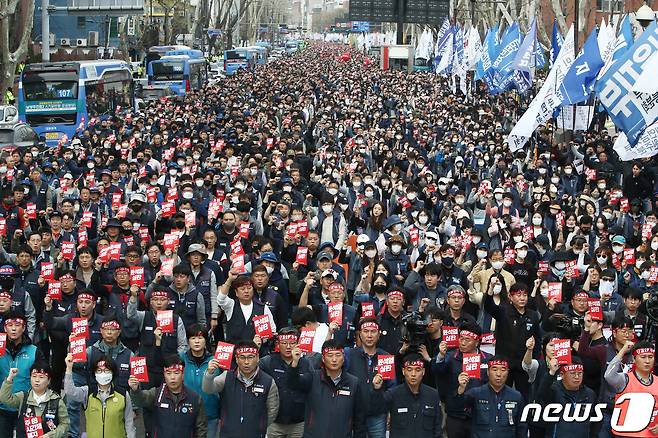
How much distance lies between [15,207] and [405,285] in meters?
6.47

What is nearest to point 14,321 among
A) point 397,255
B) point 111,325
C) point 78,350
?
point 111,325

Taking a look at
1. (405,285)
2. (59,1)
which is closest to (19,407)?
(405,285)

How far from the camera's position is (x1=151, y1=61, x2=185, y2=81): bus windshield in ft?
159

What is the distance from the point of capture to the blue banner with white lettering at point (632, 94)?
14609 mm

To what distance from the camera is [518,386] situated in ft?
29.4

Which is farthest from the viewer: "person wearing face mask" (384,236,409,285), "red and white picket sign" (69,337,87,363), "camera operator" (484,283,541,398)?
"person wearing face mask" (384,236,409,285)

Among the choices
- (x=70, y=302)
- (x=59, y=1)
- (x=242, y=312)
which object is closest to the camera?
(x=242, y=312)

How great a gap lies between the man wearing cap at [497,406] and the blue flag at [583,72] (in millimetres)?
11496

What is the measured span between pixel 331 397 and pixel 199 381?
1092mm

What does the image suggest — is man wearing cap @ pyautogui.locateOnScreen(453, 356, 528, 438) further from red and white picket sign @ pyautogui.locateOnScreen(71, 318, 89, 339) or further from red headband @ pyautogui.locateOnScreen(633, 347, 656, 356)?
red and white picket sign @ pyautogui.locateOnScreen(71, 318, 89, 339)

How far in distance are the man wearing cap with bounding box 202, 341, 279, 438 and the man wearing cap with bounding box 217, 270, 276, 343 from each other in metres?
1.40

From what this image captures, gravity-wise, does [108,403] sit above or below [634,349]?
below

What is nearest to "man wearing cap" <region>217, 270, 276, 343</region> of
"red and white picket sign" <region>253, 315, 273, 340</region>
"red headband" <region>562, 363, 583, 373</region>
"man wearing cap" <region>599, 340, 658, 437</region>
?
"red and white picket sign" <region>253, 315, 273, 340</region>

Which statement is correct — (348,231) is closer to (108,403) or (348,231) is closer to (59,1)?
(108,403)
